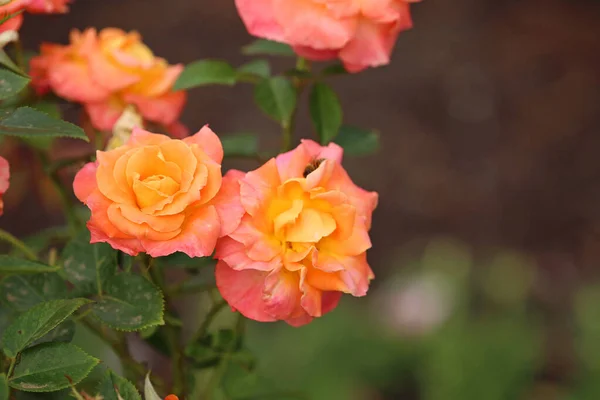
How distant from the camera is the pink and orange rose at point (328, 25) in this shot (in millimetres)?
535

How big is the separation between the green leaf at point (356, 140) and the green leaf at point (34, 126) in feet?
0.92

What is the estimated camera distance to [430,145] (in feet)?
7.93

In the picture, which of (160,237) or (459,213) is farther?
(459,213)

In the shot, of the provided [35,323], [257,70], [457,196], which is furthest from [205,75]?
[457,196]

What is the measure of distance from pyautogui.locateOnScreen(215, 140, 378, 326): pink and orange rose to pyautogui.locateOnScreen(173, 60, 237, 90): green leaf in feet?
0.54

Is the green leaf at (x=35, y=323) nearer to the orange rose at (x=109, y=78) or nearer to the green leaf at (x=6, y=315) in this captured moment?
the green leaf at (x=6, y=315)

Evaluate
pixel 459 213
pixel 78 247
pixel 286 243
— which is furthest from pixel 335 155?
pixel 459 213

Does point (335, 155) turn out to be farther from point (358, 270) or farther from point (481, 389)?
point (481, 389)

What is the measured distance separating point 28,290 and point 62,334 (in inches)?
1.7

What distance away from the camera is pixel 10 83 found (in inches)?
17.1

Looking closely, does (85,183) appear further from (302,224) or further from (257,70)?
(257,70)

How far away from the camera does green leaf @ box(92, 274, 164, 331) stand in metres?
0.44

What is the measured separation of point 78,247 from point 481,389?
1203mm

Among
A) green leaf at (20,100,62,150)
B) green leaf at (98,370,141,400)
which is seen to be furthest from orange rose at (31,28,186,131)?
green leaf at (98,370,141,400)
